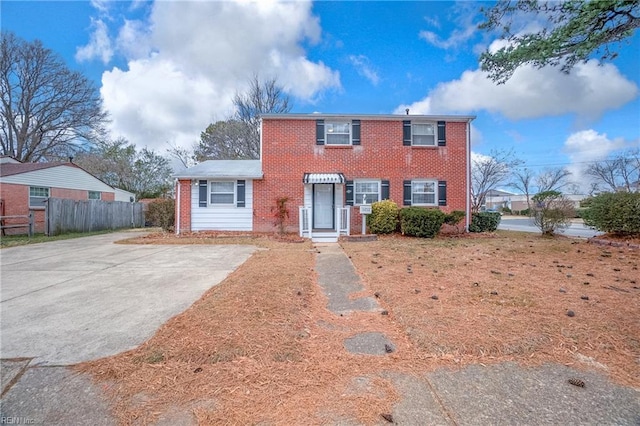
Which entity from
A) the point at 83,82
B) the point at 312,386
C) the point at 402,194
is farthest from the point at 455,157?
the point at 83,82

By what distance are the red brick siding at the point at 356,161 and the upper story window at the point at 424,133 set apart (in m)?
0.23

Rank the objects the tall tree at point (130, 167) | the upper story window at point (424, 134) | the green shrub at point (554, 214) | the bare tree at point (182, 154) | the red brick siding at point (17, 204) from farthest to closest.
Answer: the tall tree at point (130, 167) → the bare tree at point (182, 154) → the red brick siding at point (17, 204) → the upper story window at point (424, 134) → the green shrub at point (554, 214)

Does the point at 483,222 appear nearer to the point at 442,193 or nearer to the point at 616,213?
the point at 442,193

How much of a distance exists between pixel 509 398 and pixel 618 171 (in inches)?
1660

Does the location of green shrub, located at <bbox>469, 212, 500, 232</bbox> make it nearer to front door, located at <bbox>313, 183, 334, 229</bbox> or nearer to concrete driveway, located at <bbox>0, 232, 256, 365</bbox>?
front door, located at <bbox>313, 183, 334, 229</bbox>

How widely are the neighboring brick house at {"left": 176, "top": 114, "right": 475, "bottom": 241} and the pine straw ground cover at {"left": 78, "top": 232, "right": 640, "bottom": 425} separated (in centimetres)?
747

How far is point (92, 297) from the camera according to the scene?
157 inches

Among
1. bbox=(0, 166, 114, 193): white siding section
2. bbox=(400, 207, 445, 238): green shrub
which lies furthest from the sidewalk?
bbox=(0, 166, 114, 193): white siding section

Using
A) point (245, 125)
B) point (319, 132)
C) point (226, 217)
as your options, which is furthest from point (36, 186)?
point (319, 132)

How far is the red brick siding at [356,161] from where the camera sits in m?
11.9

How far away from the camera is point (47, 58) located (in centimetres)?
2144

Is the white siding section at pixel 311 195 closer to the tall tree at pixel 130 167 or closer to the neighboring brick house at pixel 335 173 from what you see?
the neighboring brick house at pixel 335 173

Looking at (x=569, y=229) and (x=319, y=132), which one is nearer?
(x=319, y=132)

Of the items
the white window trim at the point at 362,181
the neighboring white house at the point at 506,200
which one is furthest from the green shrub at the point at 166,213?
the neighboring white house at the point at 506,200
